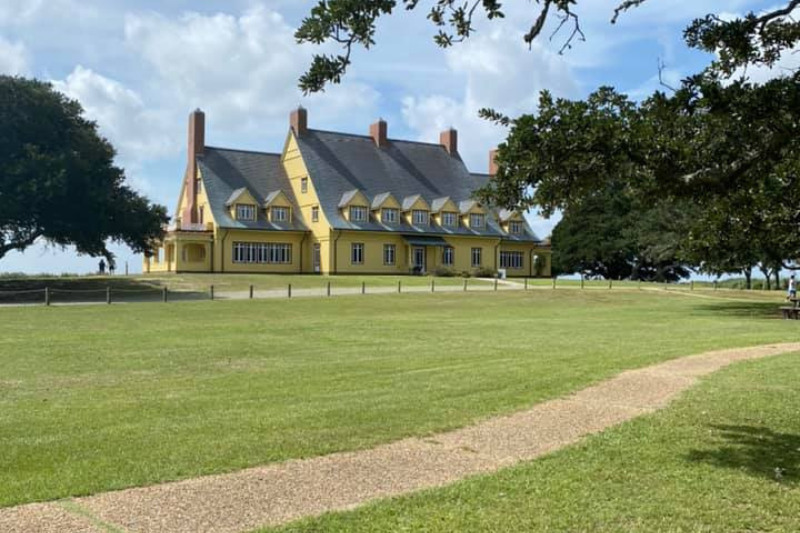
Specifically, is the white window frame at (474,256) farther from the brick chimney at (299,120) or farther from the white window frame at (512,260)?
the brick chimney at (299,120)

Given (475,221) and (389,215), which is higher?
(389,215)

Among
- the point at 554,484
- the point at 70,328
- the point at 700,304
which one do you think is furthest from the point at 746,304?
the point at 554,484

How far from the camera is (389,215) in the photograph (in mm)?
61219

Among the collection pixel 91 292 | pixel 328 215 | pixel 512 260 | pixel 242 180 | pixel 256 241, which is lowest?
pixel 91 292

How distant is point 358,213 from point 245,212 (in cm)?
894

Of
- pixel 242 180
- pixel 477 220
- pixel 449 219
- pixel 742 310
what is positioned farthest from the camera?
pixel 477 220

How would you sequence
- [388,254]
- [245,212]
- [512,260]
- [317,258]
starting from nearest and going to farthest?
1. [245,212]
2. [317,258]
3. [388,254]
4. [512,260]

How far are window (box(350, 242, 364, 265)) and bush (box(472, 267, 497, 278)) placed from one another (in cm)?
989

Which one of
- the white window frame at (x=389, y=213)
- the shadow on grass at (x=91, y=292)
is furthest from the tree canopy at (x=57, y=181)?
the white window frame at (x=389, y=213)

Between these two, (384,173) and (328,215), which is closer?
(328,215)

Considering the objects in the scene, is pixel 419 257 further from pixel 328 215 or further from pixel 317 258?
pixel 328 215

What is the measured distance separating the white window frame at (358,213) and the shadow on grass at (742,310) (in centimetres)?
3101

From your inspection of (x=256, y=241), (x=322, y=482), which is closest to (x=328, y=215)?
(x=256, y=241)

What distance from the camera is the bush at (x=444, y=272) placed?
59.4 meters
